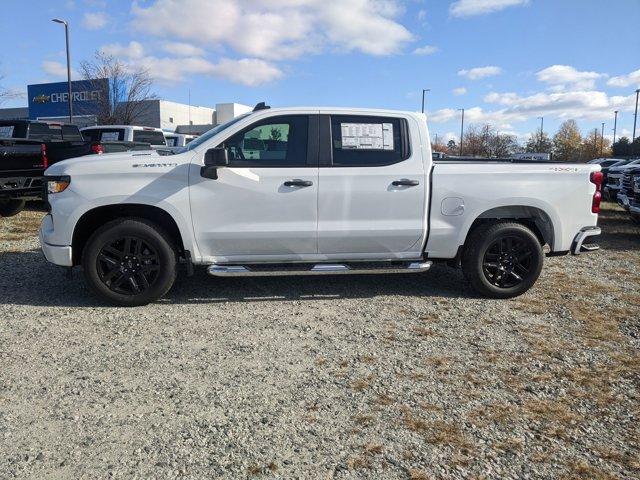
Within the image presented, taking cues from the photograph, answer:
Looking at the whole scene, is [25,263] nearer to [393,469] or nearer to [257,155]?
[257,155]

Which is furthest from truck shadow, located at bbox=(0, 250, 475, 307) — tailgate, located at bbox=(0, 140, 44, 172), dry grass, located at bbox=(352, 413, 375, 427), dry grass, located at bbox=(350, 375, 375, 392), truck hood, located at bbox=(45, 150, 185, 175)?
tailgate, located at bbox=(0, 140, 44, 172)

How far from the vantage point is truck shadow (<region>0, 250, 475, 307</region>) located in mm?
5320

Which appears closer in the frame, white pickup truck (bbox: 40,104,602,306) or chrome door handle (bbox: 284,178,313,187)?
white pickup truck (bbox: 40,104,602,306)

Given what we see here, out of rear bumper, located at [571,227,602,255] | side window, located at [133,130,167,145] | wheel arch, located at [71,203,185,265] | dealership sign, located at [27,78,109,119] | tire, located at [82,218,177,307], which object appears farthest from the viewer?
dealership sign, located at [27,78,109,119]

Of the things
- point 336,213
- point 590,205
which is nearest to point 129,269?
point 336,213

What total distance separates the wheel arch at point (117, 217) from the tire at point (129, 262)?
11 cm

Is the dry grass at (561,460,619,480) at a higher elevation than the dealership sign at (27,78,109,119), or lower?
lower

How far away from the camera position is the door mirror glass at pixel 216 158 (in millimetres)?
4785

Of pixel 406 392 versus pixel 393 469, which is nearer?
pixel 393 469

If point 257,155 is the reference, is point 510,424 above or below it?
below

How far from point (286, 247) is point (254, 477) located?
9.36 ft

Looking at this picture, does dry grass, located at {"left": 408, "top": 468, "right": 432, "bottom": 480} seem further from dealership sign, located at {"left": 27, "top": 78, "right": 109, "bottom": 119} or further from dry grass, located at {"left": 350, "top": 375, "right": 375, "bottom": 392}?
dealership sign, located at {"left": 27, "top": 78, "right": 109, "bottom": 119}

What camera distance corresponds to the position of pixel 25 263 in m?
6.64

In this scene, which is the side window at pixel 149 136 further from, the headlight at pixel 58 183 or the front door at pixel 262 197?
the front door at pixel 262 197
